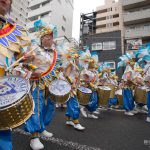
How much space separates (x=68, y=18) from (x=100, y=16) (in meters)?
6.28

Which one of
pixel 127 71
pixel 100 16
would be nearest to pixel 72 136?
pixel 127 71

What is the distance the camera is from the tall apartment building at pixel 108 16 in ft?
125

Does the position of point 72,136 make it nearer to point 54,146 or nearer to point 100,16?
point 54,146

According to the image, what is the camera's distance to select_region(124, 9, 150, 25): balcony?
83.8ft

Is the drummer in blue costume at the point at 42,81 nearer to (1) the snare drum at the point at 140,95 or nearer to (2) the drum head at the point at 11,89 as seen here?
(2) the drum head at the point at 11,89

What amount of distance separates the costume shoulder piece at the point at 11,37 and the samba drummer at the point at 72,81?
214 centimetres

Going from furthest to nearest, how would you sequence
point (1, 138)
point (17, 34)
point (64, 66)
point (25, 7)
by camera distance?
1. point (25, 7)
2. point (64, 66)
3. point (17, 34)
4. point (1, 138)

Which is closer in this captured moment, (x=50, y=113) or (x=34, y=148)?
(x=34, y=148)

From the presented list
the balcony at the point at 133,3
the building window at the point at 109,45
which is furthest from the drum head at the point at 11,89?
the balcony at the point at 133,3

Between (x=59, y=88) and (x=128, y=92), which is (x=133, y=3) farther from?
(x=59, y=88)

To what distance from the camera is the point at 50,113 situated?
3596 millimetres

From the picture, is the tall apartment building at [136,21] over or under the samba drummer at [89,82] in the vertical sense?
over

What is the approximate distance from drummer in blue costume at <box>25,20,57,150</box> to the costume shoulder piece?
2.66 ft

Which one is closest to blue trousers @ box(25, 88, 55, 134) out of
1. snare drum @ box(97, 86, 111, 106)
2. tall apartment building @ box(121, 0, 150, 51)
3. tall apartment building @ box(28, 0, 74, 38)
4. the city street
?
the city street
